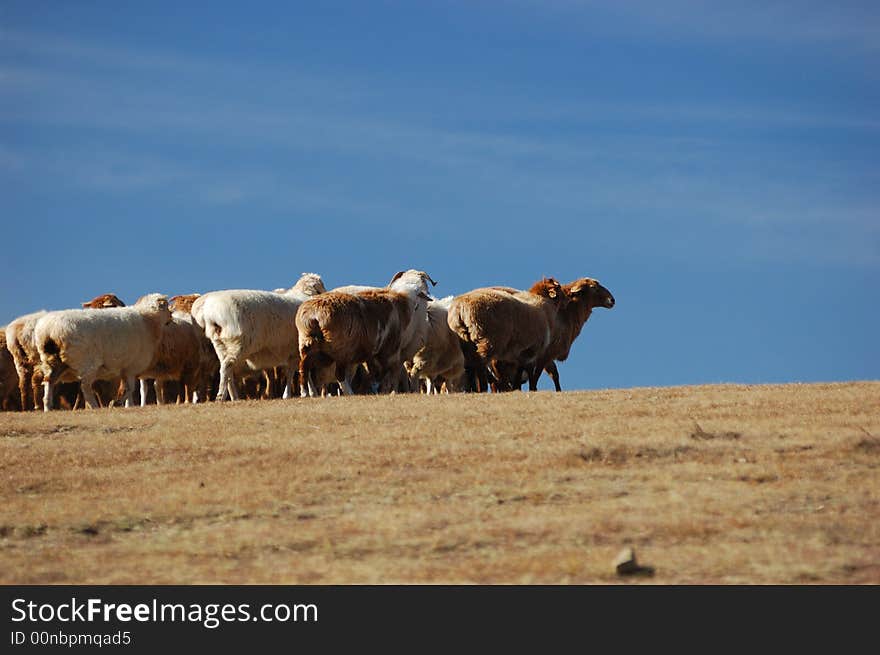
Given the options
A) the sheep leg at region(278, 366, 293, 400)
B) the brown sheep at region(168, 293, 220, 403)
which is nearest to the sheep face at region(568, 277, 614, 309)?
the sheep leg at region(278, 366, 293, 400)

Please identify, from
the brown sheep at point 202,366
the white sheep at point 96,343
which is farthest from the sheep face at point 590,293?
the white sheep at point 96,343

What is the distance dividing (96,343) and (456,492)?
536 inches

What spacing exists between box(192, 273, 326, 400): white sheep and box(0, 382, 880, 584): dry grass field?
16.0 feet

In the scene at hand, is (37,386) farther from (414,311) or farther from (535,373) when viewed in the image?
(535,373)

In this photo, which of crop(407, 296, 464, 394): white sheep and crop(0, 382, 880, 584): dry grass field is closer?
crop(0, 382, 880, 584): dry grass field

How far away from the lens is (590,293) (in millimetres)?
33562

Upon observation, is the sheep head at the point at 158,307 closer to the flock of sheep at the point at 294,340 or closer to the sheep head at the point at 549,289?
the flock of sheep at the point at 294,340

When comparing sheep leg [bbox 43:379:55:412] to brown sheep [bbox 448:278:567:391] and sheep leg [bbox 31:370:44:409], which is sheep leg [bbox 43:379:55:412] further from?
brown sheep [bbox 448:278:567:391]

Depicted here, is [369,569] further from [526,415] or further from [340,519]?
[526,415]

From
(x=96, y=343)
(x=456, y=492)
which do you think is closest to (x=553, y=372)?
(x=96, y=343)

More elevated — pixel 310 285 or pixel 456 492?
pixel 310 285

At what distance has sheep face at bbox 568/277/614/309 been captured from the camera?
3334 centimetres

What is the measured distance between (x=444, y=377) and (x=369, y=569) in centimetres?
2318
